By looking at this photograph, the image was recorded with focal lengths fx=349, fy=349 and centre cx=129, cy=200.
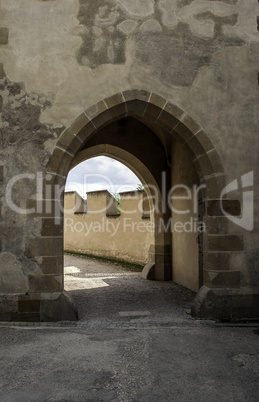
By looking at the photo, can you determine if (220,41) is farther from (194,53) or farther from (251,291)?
(251,291)

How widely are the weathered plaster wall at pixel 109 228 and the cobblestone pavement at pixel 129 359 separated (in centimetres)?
545

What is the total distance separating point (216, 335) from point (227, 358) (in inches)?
26.1

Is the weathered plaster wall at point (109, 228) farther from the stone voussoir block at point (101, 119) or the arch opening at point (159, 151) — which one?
the stone voussoir block at point (101, 119)

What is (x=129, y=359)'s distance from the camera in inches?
109

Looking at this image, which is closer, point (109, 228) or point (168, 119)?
point (168, 119)

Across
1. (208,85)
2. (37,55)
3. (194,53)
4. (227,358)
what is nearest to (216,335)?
(227,358)

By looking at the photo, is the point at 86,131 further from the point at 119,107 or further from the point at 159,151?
the point at 159,151

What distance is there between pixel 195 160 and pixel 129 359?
101 inches

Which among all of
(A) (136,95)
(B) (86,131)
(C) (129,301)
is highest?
(A) (136,95)

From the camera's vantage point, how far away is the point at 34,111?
13.6 ft

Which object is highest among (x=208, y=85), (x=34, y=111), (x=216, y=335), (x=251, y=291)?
(x=208, y=85)

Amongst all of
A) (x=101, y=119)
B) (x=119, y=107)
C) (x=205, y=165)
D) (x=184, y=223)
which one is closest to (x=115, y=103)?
(x=119, y=107)

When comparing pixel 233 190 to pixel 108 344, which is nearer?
pixel 108 344

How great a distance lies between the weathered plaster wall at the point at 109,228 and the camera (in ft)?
34.0
